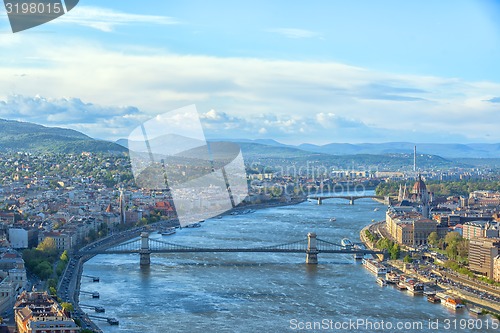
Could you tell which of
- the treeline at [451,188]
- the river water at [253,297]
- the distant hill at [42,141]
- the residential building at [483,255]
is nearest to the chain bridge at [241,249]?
the river water at [253,297]

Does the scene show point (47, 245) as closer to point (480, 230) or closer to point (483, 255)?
point (483, 255)

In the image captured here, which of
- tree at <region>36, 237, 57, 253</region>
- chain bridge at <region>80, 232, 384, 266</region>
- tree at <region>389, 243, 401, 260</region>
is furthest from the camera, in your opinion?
tree at <region>389, 243, 401, 260</region>

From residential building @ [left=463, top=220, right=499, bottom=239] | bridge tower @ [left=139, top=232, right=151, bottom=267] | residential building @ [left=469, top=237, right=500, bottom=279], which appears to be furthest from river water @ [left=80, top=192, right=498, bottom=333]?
residential building @ [left=463, top=220, right=499, bottom=239]

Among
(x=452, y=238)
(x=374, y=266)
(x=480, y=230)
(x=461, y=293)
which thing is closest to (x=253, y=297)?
(x=461, y=293)

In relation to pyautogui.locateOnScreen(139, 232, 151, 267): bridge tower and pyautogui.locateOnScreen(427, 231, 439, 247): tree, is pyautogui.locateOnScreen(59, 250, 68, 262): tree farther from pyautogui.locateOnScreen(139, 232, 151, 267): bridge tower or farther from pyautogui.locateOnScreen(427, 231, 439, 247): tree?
pyautogui.locateOnScreen(427, 231, 439, 247): tree

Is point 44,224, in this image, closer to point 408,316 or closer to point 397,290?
point 397,290
